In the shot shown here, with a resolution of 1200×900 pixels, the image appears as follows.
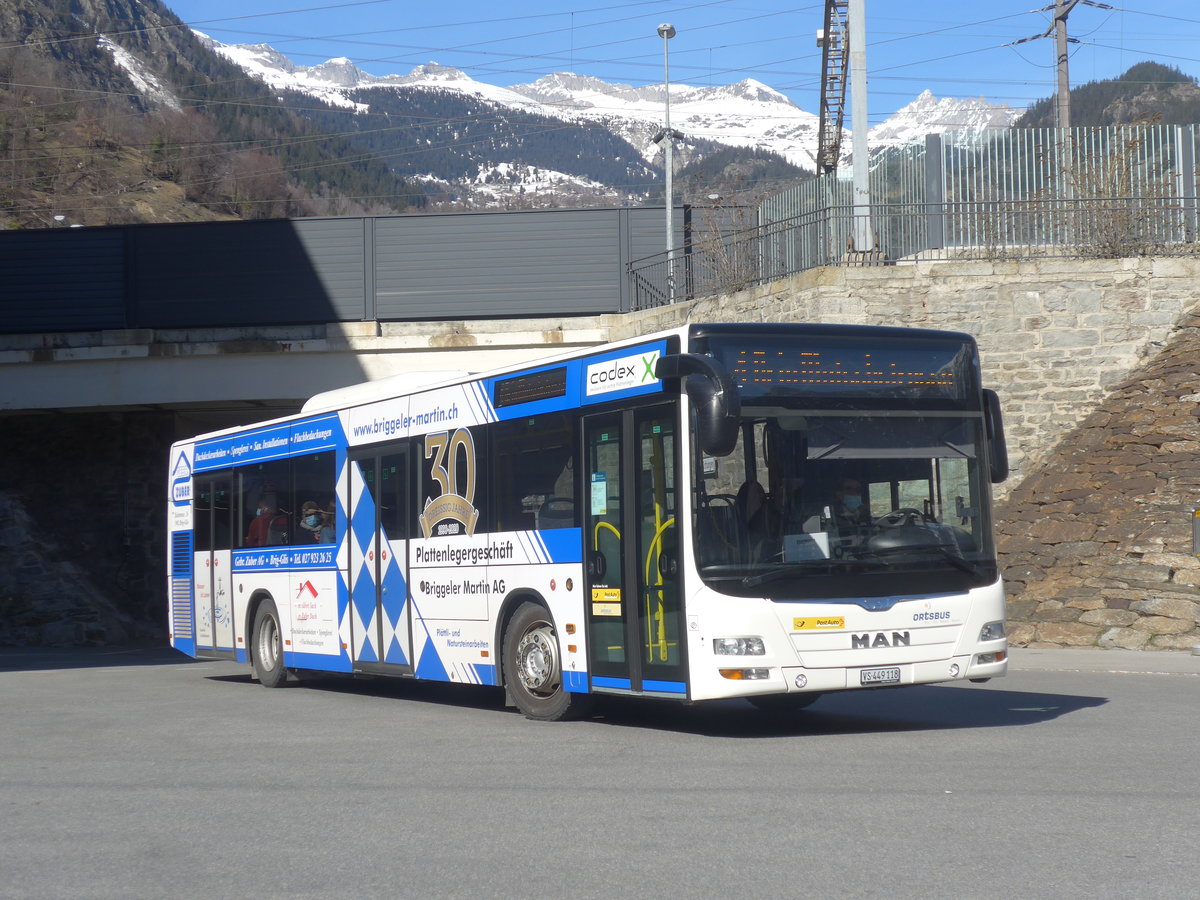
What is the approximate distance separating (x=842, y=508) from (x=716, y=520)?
914 millimetres

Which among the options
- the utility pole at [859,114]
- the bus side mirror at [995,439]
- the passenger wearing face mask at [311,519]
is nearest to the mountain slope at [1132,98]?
the utility pole at [859,114]

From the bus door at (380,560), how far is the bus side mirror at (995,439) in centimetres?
529

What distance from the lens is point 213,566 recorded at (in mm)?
18000

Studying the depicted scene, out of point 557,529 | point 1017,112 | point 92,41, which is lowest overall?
point 557,529

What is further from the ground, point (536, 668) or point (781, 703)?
point (536, 668)

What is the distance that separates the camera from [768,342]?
10320mm

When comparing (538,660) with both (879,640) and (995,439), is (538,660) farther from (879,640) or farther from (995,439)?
(995,439)

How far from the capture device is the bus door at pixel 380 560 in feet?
44.6

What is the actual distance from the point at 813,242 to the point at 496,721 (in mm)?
13620

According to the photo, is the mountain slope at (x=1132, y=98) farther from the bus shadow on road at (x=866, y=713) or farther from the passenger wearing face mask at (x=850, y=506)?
the passenger wearing face mask at (x=850, y=506)

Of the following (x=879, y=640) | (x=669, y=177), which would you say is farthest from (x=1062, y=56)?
(x=879, y=640)

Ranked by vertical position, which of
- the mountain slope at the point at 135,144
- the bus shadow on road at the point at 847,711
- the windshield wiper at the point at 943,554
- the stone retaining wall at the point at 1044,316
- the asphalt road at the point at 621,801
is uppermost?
the mountain slope at the point at 135,144

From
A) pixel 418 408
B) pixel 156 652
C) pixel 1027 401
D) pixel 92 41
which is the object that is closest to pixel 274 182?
pixel 92 41

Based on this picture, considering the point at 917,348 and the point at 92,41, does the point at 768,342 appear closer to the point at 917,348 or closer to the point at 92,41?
the point at 917,348
